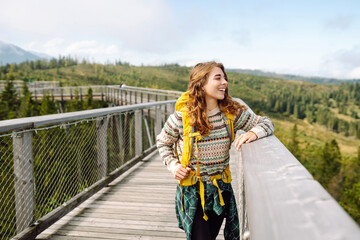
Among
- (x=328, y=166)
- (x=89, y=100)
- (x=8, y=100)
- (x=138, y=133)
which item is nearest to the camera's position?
(x=138, y=133)

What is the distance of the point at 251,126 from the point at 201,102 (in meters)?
0.41

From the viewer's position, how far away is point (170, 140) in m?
1.87

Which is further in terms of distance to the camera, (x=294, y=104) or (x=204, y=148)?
(x=294, y=104)

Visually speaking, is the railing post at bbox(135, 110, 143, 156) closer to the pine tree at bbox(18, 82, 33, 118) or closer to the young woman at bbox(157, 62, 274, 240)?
the young woman at bbox(157, 62, 274, 240)

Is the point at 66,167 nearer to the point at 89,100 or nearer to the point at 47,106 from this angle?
the point at 89,100

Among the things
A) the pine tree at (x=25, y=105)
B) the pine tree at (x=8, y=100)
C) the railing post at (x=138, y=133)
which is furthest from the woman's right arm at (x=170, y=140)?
the pine tree at (x=8, y=100)

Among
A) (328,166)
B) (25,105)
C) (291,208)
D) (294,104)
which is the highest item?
(291,208)

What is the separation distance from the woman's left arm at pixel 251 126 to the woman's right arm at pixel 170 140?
0.37m

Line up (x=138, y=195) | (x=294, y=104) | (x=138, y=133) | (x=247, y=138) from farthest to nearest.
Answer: (x=294, y=104)
(x=138, y=133)
(x=138, y=195)
(x=247, y=138)

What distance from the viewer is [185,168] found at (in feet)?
5.64

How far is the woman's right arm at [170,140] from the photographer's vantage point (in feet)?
5.91

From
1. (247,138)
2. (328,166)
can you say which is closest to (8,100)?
(247,138)

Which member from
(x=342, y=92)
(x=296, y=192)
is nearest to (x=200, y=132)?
(x=296, y=192)

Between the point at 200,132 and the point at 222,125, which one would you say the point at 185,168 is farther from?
the point at 222,125
